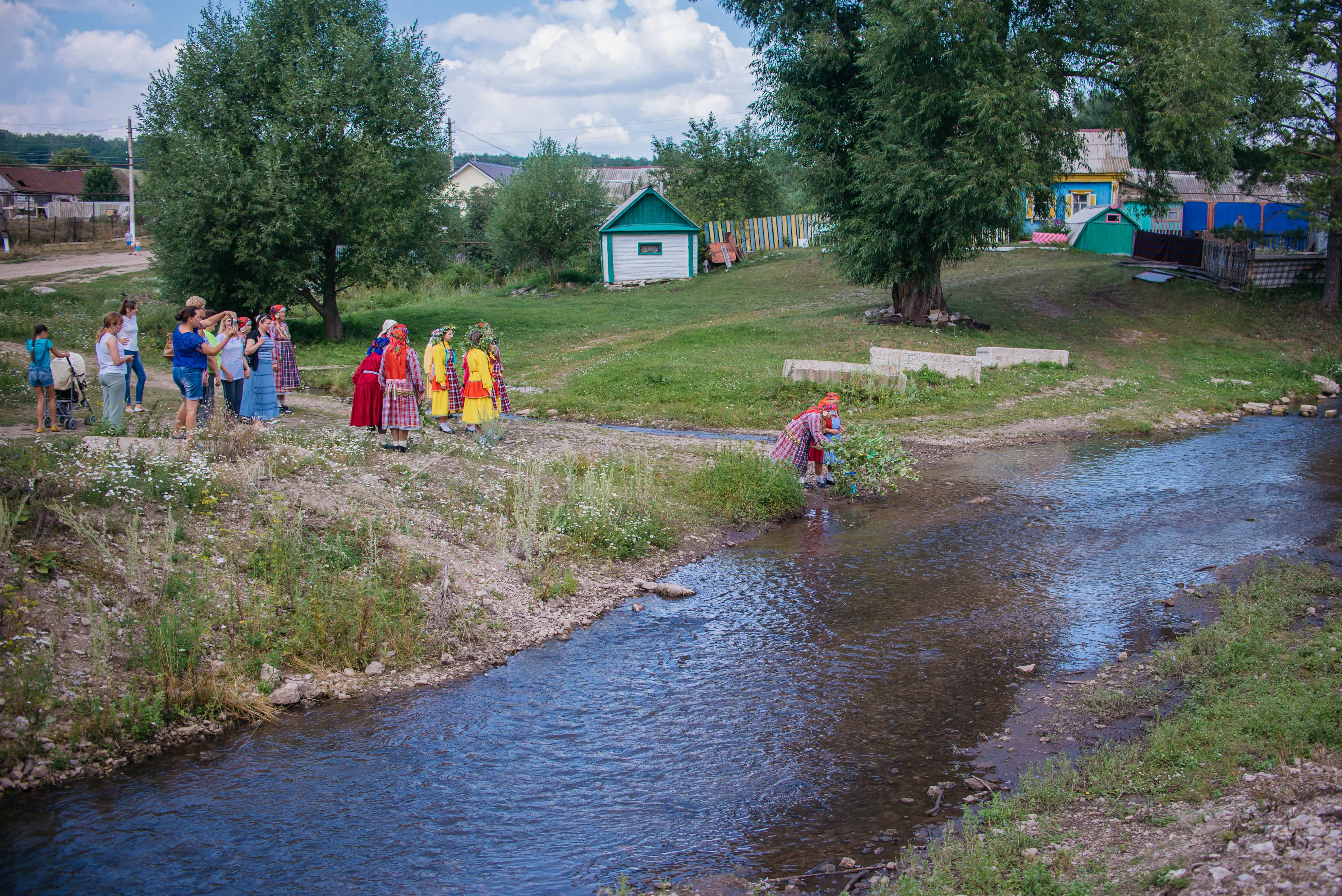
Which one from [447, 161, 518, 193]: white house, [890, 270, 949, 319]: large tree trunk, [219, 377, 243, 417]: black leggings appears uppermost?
[447, 161, 518, 193]: white house

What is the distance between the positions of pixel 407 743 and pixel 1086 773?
15.9 feet

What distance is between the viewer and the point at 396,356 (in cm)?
1309

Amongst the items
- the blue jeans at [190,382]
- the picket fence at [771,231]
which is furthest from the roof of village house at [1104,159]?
the blue jeans at [190,382]

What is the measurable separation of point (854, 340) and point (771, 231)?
2616 cm

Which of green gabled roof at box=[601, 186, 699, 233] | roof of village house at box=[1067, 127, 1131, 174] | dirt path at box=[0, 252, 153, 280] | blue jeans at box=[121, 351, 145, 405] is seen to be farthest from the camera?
roof of village house at box=[1067, 127, 1131, 174]

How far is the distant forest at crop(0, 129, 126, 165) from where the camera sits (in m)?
80.9

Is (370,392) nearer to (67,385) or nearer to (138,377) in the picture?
(67,385)

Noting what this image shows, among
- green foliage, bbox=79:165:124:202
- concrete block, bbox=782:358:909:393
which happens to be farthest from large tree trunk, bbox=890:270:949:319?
green foliage, bbox=79:165:124:202

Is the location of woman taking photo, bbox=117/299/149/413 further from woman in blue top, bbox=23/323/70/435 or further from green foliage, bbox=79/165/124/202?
green foliage, bbox=79/165/124/202

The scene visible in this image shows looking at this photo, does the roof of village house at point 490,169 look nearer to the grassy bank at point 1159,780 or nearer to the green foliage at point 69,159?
the green foliage at point 69,159

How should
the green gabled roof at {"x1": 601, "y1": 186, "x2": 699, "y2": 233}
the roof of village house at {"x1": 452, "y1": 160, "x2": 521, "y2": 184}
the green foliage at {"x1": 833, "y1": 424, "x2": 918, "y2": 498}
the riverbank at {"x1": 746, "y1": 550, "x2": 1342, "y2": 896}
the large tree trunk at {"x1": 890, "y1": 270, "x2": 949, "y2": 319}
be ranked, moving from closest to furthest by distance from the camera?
the riverbank at {"x1": 746, "y1": 550, "x2": 1342, "y2": 896}
the green foliage at {"x1": 833, "y1": 424, "x2": 918, "y2": 498}
the large tree trunk at {"x1": 890, "y1": 270, "x2": 949, "y2": 319}
the green gabled roof at {"x1": 601, "y1": 186, "x2": 699, "y2": 233}
the roof of village house at {"x1": 452, "y1": 160, "x2": 521, "y2": 184}

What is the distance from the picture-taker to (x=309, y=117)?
25.1m

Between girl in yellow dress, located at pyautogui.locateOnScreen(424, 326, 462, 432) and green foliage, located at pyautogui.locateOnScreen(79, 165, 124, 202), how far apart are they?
59128mm

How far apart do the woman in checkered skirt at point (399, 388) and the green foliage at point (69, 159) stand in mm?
70629
